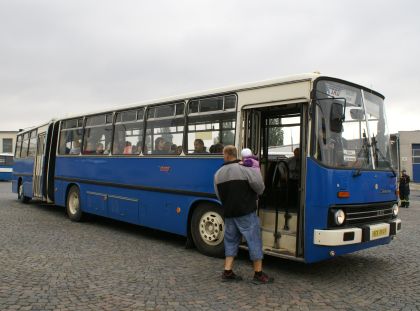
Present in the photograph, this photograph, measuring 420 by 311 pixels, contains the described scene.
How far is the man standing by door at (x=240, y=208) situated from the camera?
6.00 metres

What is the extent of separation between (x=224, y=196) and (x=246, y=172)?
458mm

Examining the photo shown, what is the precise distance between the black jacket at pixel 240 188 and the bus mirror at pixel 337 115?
1316 mm

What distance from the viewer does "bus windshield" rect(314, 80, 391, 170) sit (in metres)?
6.22

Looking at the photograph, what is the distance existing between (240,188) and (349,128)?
1.89m

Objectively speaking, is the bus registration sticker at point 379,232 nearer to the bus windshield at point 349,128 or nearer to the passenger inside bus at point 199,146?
the bus windshield at point 349,128

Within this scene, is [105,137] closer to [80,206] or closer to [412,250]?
[80,206]

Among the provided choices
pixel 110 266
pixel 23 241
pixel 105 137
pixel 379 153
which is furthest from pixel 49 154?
pixel 379 153

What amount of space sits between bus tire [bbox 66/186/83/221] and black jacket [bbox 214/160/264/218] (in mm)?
6753

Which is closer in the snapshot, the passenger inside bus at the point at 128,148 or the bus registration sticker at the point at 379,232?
the bus registration sticker at the point at 379,232

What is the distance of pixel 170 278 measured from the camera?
244 inches

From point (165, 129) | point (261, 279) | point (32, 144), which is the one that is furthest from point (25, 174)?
point (261, 279)

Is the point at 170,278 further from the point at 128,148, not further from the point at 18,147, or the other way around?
the point at 18,147

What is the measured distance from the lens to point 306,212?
614 cm

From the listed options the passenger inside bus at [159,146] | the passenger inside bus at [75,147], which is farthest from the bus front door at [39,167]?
the passenger inside bus at [159,146]
